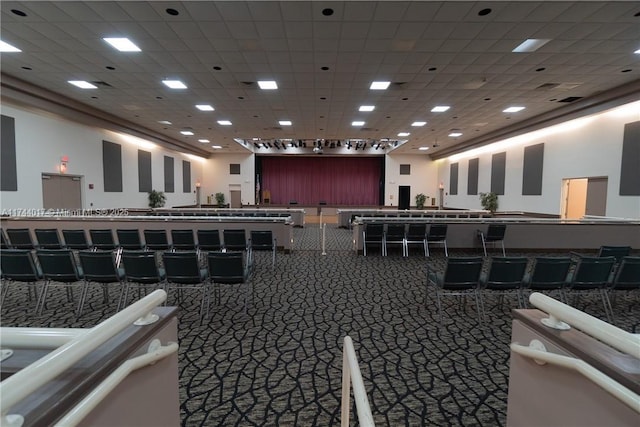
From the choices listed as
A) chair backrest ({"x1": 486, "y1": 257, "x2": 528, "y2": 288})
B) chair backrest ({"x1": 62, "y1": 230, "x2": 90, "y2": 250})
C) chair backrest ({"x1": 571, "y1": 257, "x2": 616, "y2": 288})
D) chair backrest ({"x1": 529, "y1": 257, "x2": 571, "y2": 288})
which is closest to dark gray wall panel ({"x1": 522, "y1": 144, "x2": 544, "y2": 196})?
chair backrest ({"x1": 571, "y1": 257, "x2": 616, "y2": 288})

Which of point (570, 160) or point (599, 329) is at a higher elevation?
point (570, 160)

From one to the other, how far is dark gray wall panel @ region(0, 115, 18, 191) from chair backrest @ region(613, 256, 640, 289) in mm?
13433

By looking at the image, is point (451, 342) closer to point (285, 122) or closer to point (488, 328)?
point (488, 328)

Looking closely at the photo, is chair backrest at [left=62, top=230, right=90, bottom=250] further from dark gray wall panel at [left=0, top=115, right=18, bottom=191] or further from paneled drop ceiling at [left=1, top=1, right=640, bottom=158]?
dark gray wall panel at [left=0, top=115, right=18, bottom=191]

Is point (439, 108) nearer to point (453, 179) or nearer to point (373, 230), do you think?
point (373, 230)

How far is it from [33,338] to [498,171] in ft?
59.5

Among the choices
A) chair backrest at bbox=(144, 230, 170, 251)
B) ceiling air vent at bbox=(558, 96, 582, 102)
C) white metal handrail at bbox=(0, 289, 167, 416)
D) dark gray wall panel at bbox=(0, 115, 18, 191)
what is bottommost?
chair backrest at bbox=(144, 230, 170, 251)

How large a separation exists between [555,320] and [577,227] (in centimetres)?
892

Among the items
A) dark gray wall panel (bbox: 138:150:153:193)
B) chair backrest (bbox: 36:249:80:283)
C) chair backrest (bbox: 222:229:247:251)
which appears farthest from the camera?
dark gray wall panel (bbox: 138:150:153:193)

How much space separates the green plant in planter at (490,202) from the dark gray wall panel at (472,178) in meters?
1.89

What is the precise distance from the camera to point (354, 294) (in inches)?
188

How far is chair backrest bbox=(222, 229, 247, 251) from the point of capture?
6.34 m

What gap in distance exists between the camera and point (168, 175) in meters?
18.1

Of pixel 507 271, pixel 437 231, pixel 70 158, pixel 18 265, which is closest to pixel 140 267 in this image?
pixel 18 265
